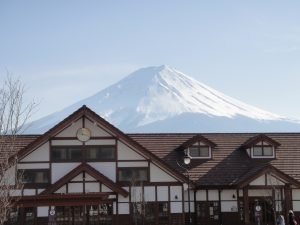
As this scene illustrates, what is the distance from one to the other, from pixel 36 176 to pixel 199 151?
11.0 meters

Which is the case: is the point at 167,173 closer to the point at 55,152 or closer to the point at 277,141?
the point at 55,152

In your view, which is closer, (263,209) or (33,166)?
(33,166)

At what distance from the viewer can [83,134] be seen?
4203 centimetres

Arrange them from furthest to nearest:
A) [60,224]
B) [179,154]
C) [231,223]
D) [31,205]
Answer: [179,154]
[231,223]
[60,224]
[31,205]

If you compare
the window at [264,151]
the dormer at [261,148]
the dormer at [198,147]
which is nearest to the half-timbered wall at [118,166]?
the dormer at [198,147]

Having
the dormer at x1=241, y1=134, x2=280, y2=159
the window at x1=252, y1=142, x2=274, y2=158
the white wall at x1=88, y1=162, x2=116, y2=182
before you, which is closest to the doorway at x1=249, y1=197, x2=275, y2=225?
the dormer at x1=241, y1=134, x2=280, y2=159

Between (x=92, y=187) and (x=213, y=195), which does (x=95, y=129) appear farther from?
(x=213, y=195)

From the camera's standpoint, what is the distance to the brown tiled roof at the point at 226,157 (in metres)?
43.3

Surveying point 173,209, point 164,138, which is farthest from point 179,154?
point 173,209

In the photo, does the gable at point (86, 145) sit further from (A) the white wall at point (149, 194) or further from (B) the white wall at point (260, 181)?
(B) the white wall at point (260, 181)

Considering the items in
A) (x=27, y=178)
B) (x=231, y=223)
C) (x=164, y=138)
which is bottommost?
(x=231, y=223)

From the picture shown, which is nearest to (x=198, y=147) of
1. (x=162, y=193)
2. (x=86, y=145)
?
(x=162, y=193)

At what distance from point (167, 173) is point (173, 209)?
2.23 m

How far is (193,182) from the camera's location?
42250 mm
